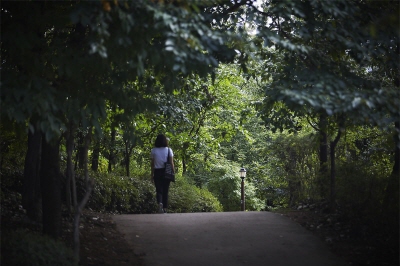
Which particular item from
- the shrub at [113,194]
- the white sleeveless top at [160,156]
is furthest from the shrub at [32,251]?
the shrub at [113,194]

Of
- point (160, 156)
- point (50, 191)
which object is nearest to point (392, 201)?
point (50, 191)

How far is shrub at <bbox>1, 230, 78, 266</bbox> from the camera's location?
6.49 metres

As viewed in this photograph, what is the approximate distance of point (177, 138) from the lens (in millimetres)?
21312

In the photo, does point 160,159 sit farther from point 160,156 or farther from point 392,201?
point 392,201

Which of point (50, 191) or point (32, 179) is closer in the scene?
point (50, 191)

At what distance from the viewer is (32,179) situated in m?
10.8

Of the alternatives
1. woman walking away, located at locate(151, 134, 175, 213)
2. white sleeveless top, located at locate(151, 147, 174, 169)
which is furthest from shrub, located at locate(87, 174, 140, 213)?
white sleeveless top, located at locate(151, 147, 174, 169)

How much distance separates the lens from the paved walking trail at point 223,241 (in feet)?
28.5

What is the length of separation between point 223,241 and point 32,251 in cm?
405

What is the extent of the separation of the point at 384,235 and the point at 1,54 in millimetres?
6807

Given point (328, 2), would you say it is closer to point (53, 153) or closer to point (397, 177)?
point (397, 177)

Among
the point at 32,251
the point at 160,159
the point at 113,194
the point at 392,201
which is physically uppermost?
the point at 160,159

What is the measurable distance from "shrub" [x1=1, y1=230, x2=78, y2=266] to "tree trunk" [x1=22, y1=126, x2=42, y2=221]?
10.6ft

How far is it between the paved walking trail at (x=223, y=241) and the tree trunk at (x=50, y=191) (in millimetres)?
1449
